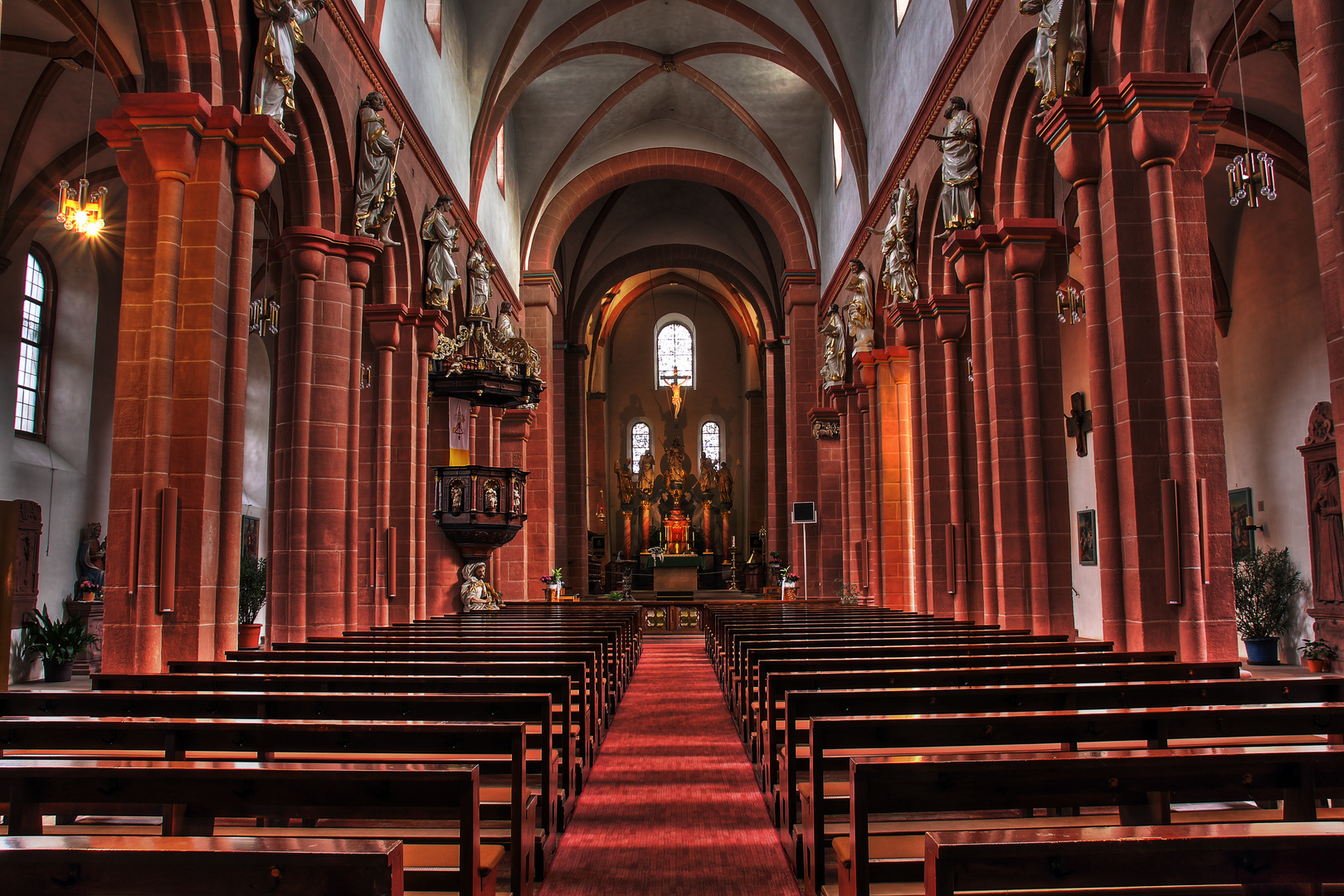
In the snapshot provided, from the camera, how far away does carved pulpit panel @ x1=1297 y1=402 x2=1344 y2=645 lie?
12.3 meters

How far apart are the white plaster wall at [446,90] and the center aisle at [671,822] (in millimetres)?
9149

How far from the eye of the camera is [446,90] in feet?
50.7

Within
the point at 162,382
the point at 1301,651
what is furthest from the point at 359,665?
the point at 1301,651

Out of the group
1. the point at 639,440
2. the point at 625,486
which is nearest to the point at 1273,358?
the point at 625,486

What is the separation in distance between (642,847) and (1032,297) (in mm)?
7793

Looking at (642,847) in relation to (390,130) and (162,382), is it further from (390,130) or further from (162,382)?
(390,130)

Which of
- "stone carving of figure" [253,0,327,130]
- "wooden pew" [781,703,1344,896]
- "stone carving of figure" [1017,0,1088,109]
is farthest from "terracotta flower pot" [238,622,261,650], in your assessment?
"stone carving of figure" [1017,0,1088,109]

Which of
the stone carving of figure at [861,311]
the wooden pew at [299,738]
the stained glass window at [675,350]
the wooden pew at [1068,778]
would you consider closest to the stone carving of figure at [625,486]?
the stained glass window at [675,350]

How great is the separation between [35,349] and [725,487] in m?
24.6

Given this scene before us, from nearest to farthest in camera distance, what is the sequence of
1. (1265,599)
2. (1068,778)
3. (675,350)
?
(1068,778) → (1265,599) → (675,350)

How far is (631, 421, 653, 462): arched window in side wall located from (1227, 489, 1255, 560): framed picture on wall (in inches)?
991

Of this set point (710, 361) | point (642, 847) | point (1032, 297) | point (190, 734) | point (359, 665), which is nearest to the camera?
point (190, 734)

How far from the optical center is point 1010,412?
10.3 m

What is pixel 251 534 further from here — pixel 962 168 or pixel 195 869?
pixel 195 869
